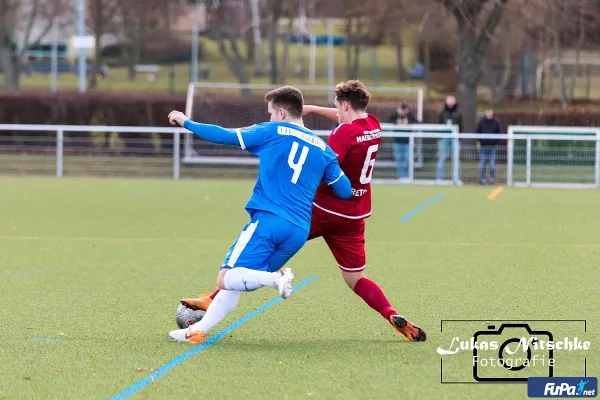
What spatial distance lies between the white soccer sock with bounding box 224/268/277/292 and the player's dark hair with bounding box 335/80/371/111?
139 cm

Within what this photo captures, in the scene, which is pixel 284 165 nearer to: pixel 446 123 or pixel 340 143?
pixel 340 143

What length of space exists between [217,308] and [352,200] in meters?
1.21

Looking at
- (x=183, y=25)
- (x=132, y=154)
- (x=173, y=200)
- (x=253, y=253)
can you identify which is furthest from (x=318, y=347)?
(x=183, y=25)

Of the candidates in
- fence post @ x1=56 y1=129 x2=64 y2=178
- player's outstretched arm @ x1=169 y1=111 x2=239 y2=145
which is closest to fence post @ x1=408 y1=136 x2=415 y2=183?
fence post @ x1=56 y1=129 x2=64 y2=178

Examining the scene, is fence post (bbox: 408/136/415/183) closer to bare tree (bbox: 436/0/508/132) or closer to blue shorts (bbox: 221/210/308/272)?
bare tree (bbox: 436/0/508/132)

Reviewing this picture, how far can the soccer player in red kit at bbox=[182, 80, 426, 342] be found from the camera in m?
7.63

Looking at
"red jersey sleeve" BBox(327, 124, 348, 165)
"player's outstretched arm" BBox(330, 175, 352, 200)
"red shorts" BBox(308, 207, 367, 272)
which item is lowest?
"red shorts" BBox(308, 207, 367, 272)

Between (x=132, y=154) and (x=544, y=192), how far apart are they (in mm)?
9255

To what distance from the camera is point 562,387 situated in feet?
19.8

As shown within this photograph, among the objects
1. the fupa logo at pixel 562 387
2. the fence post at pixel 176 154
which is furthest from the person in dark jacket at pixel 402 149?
the fupa logo at pixel 562 387

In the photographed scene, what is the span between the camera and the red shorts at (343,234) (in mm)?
7684

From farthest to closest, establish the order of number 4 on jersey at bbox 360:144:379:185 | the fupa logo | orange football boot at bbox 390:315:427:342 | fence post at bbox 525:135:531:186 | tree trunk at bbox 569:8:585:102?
tree trunk at bbox 569:8:585:102 → fence post at bbox 525:135:531:186 → number 4 on jersey at bbox 360:144:379:185 → orange football boot at bbox 390:315:427:342 → the fupa logo

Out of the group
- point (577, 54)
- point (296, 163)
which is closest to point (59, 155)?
point (296, 163)

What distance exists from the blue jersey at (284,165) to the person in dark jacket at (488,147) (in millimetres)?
16387
